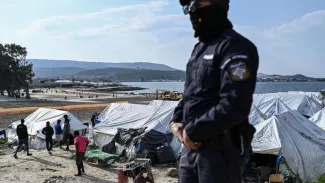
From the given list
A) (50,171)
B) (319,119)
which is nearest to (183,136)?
(50,171)

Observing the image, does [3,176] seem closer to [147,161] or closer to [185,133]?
[147,161]

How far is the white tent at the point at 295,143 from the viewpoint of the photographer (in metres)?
12.9

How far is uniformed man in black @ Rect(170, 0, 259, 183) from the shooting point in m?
2.29

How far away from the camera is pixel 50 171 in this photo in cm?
1489

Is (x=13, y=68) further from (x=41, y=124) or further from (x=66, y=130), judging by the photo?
(x=66, y=130)

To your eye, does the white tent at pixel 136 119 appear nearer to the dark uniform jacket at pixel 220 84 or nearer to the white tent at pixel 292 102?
the white tent at pixel 292 102

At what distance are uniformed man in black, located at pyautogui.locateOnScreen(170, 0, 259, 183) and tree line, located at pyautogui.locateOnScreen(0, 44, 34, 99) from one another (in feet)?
228

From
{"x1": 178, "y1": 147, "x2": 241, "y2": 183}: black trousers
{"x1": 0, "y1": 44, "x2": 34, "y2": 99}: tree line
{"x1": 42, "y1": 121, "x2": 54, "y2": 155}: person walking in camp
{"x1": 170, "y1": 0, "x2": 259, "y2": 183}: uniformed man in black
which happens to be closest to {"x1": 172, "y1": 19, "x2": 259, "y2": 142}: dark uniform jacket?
{"x1": 170, "y1": 0, "x2": 259, "y2": 183}: uniformed man in black

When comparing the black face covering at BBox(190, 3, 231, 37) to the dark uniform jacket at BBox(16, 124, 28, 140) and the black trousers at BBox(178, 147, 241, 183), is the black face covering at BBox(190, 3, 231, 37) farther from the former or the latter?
the dark uniform jacket at BBox(16, 124, 28, 140)

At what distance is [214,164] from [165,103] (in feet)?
58.3

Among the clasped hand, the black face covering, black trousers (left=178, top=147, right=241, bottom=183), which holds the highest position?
the black face covering

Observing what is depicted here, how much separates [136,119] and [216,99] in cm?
1782

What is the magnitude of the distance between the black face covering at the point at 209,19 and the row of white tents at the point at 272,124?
11.1 m

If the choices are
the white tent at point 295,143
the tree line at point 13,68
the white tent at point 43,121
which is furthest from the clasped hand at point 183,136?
the tree line at point 13,68
